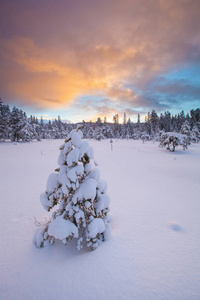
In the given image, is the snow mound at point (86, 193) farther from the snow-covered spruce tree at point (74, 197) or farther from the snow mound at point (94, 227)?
the snow mound at point (94, 227)

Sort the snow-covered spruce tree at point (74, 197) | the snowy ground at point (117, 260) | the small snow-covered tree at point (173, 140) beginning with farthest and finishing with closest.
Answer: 1. the small snow-covered tree at point (173, 140)
2. the snow-covered spruce tree at point (74, 197)
3. the snowy ground at point (117, 260)

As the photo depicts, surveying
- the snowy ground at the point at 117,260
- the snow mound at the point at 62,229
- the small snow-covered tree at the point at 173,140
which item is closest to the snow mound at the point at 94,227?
the snow mound at the point at 62,229

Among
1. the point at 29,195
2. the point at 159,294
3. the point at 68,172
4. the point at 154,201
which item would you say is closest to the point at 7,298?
the point at 68,172

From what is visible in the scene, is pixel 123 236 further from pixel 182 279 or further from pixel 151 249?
pixel 182 279

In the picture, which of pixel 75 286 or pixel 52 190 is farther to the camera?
pixel 52 190

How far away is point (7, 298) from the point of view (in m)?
2.83

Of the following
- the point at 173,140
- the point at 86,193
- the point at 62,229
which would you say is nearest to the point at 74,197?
the point at 86,193

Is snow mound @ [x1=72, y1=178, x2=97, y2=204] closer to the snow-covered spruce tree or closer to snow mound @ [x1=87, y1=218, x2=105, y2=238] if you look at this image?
the snow-covered spruce tree

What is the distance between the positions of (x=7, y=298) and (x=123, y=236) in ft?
10.8

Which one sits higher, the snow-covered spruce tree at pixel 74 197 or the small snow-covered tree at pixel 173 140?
the small snow-covered tree at pixel 173 140

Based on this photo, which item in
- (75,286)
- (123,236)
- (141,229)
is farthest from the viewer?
(141,229)

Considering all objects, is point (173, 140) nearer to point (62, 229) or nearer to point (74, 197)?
point (74, 197)

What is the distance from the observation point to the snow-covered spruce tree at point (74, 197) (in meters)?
3.60

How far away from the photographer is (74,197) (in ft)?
12.2
